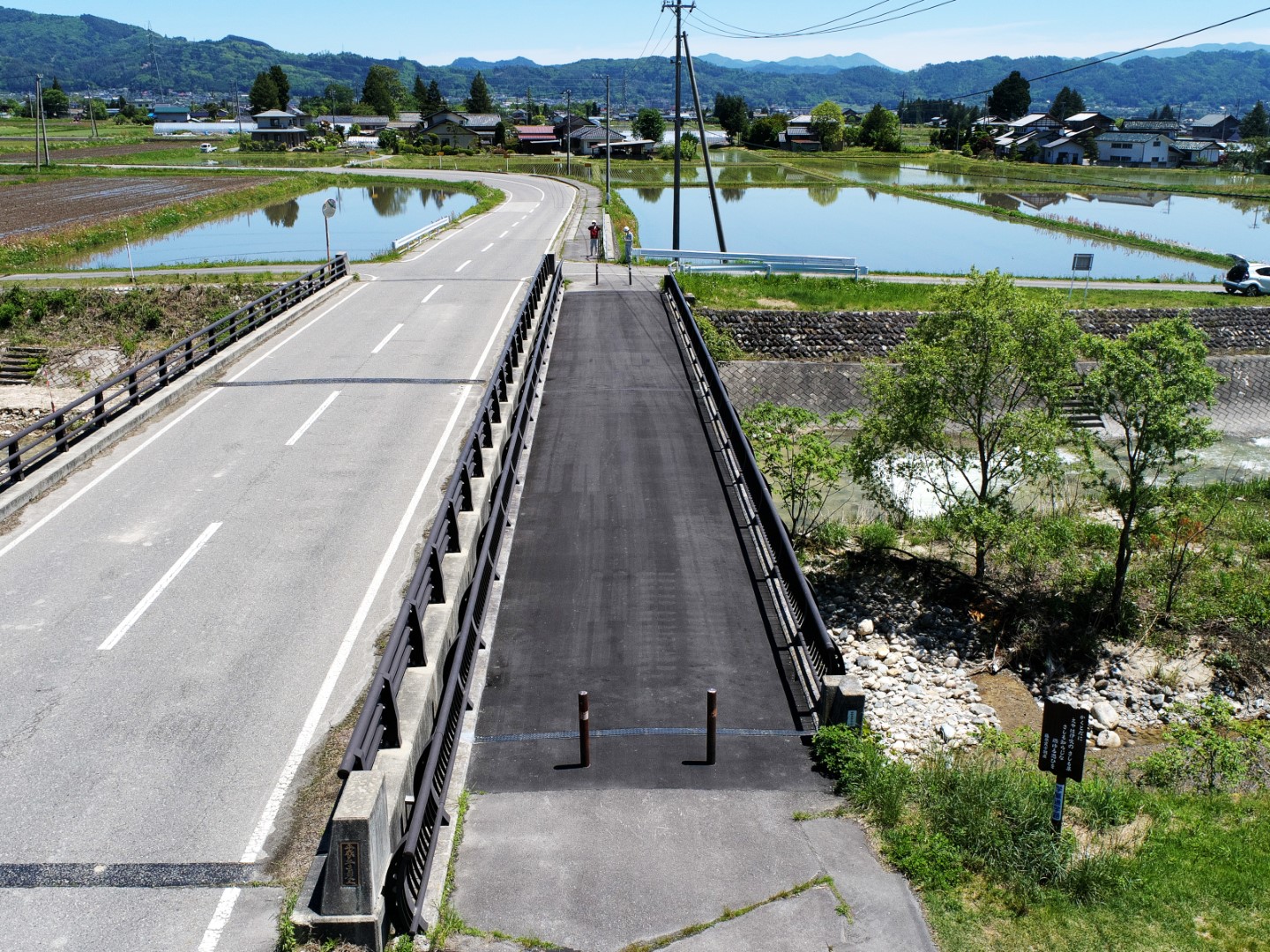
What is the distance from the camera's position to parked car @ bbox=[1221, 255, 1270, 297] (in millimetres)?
42188

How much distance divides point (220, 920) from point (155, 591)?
611cm

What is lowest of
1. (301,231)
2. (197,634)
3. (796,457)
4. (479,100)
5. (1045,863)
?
(1045,863)

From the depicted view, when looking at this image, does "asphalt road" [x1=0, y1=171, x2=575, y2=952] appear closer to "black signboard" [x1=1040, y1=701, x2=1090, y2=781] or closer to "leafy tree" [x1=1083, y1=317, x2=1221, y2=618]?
"black signboard" [x1=1040, y1=701, x2=1090, y2=781]

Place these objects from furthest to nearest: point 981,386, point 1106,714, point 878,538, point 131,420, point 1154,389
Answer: point 878,538 < point 981,386 < point 131,420 < point 1154,389 < point 1106,714

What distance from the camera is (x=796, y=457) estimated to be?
21.0 m

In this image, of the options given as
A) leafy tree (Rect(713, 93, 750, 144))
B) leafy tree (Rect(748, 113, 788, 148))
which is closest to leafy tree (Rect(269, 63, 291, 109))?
leafy tree (Rect(713, 93, 750, 144))

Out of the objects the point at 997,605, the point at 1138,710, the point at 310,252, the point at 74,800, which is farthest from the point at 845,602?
the point at 310,252

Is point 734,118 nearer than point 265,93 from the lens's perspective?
Yes

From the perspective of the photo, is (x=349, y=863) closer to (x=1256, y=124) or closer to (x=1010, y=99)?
(x=1256, y=124)

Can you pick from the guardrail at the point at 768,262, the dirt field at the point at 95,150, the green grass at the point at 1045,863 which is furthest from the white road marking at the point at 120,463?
the dirt field at the point at 95,150

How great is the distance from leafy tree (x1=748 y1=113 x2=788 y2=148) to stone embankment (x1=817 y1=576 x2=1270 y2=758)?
151 m

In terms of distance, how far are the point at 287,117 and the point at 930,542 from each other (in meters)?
154

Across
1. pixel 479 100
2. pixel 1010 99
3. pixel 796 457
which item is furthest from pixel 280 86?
pixel 796 457

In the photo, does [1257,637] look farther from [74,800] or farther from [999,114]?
[999,114]
